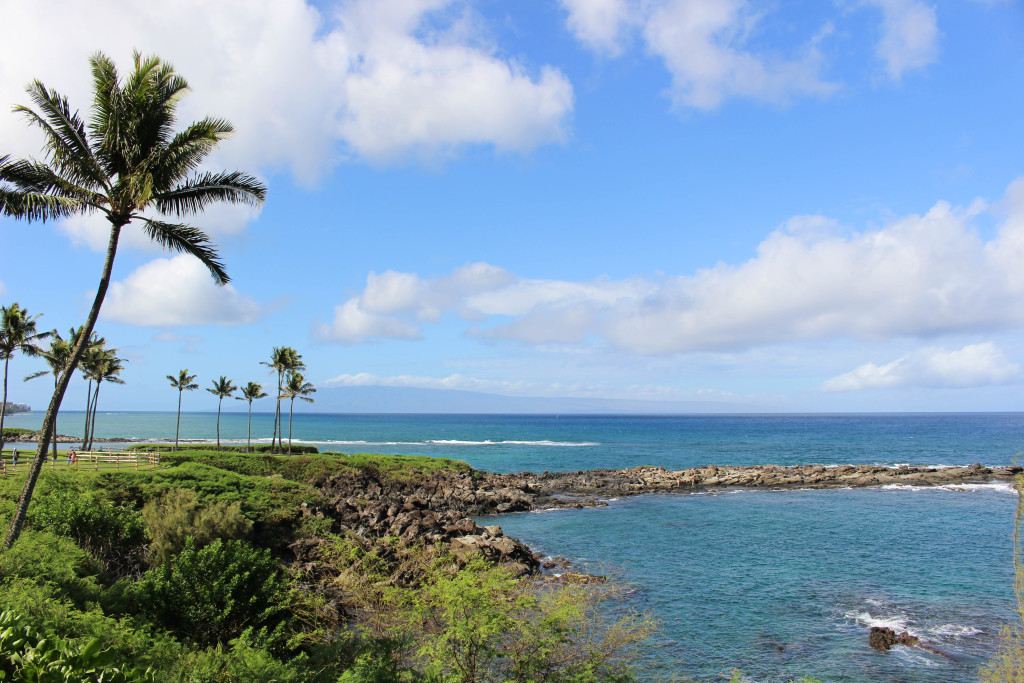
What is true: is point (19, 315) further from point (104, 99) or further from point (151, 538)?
point (104, 99)

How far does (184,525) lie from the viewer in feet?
61.3

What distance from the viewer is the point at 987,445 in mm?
104375

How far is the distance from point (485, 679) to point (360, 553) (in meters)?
10.6

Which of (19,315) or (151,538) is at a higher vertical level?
(19,315)

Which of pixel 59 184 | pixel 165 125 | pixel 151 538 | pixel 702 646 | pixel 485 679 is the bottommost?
pixel 702 646

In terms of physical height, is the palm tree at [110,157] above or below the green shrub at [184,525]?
above

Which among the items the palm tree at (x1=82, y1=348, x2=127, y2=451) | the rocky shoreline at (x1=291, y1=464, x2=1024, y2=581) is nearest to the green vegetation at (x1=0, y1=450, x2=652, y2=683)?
the rocky shoreline at (x1=291, y1=464, x2=1024, y2=581)

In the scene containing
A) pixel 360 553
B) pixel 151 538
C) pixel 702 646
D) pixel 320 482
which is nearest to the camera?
pixel 702 646

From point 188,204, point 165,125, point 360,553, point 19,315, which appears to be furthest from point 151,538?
point 19,315

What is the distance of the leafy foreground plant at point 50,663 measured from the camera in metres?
5.48

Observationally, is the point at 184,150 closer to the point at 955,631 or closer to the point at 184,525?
the point at 184,525

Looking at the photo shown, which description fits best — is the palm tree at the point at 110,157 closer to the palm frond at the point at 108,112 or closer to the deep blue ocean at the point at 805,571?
the palm frond at the point at 108,112

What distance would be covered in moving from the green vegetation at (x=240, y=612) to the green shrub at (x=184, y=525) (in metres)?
0.07

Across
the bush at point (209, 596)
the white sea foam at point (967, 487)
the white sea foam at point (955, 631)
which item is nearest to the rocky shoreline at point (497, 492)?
the white sea foam at point (967, 487)
